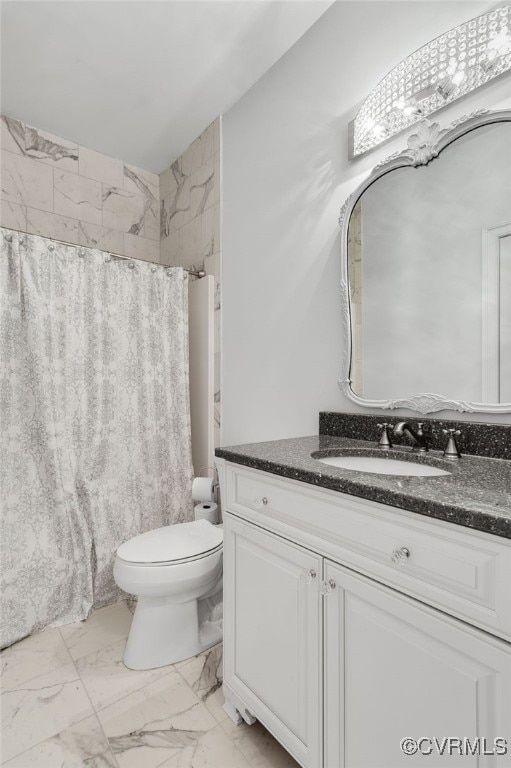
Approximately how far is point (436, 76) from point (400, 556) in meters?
1.39

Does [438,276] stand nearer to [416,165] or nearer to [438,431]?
[416,165]

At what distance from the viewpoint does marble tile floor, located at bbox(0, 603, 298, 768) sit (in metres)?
1.16

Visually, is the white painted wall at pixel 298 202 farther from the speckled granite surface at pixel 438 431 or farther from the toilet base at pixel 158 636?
the toilet base at pixel 158 636

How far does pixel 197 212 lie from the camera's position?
7.79 ft

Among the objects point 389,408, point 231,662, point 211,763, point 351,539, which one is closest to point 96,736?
point 211,763

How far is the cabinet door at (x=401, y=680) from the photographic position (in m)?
0.65

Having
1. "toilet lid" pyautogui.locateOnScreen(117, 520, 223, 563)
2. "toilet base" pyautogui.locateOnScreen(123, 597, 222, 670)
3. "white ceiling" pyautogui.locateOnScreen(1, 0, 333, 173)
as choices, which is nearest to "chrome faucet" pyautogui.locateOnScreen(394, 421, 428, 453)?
"toilet lid" pyautogui.locateOnScreen(117, 520, 223, 563)

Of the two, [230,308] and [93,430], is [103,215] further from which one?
[93,430]

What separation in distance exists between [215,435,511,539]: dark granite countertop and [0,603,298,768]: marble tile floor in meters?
0.91

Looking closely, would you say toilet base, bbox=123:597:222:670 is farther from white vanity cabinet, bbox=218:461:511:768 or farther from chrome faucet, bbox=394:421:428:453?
chrome faucet, bbox=394:421:428:453

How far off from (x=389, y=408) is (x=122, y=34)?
1.97 meters

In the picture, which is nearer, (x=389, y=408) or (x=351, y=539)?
(x=351, y=539)

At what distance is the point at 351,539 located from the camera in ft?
2.80

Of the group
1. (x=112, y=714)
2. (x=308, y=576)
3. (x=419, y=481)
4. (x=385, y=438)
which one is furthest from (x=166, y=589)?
(x=419, y=481)
